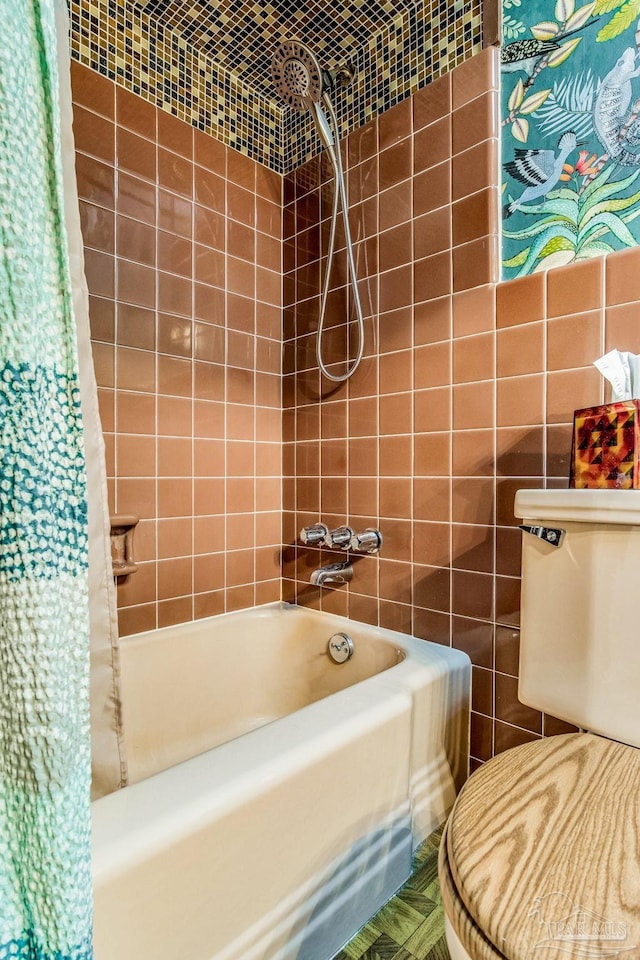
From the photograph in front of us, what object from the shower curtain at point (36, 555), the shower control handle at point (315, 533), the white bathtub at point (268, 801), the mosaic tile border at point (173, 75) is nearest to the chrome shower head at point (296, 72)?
the mosaic tile border at point (173, 75)

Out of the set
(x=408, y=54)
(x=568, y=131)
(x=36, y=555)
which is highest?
(x=408, y=54)

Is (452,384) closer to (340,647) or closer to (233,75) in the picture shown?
(340,647)

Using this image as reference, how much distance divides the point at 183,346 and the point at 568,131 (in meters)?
1.16

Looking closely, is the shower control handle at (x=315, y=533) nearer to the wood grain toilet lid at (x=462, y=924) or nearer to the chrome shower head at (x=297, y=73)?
the wood grain toilet lid at (x=462, y=924)

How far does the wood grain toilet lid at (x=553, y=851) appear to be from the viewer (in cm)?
47

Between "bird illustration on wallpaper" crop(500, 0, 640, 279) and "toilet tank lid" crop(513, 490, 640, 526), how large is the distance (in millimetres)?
607

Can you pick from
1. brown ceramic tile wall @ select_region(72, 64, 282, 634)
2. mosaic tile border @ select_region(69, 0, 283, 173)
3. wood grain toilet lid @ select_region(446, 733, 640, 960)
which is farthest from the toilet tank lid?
mosaic tile border @ select_region(69, 0, 283, 173)

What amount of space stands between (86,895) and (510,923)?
0.41 m

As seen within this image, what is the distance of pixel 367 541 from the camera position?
146 cm

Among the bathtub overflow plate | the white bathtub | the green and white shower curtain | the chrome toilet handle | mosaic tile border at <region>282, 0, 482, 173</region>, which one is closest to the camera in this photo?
the green and white shower curtain

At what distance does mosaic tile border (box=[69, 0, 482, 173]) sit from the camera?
4.29 ft

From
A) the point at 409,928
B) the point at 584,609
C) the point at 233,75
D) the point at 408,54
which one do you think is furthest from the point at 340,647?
the point at 233,75

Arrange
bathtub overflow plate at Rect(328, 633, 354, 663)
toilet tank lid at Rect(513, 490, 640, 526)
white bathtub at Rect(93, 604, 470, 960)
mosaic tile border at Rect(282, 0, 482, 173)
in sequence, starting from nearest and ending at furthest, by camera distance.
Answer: white bathtub at Rect(93, 604, 470, 960), toilet tank lid at Rect(513, 490, 640, 526), mosaic tile border at Rect(282, 0, 482, 173), bathtub overflow plate at Rect(328, 633, 354, 663)

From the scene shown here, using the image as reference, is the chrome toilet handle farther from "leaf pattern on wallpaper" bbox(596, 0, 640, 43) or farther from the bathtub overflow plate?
"leaf pattern on wallpaper" bbox(596, 0, 640, 43)
